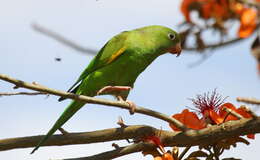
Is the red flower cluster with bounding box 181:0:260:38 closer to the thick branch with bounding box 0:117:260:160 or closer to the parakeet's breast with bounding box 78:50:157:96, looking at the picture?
the thick branch with bounding box 0:117:260:160

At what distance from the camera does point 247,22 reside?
1243 mm

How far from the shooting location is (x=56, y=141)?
3.42 m

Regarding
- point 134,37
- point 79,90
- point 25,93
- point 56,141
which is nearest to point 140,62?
point 134,37

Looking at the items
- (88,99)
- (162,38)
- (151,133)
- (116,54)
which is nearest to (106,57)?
(116,54)

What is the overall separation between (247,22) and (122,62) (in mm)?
4227

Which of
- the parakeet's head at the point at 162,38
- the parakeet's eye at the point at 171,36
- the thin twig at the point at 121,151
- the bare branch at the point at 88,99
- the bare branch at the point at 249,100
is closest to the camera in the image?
the bare branch at the point at 249,100

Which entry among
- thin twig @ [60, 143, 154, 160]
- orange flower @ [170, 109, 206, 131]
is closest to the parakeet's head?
orange flower @ [170, 109, 206, 131]

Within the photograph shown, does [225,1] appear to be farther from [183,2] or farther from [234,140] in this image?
[234,140]

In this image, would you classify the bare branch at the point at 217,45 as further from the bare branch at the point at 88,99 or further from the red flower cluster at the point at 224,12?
the bare branch at the point at 88,99

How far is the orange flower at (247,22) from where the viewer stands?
4.00 feet

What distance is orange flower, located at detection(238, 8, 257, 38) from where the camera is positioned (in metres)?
1.22

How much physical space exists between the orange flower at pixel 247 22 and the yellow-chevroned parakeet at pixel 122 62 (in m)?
3.97

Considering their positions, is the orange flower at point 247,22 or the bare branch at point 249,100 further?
the bare branch at point 249,100

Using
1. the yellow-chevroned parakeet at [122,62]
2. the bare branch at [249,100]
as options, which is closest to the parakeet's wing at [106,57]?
the yellow-chevroned parakeet at [122,62]
